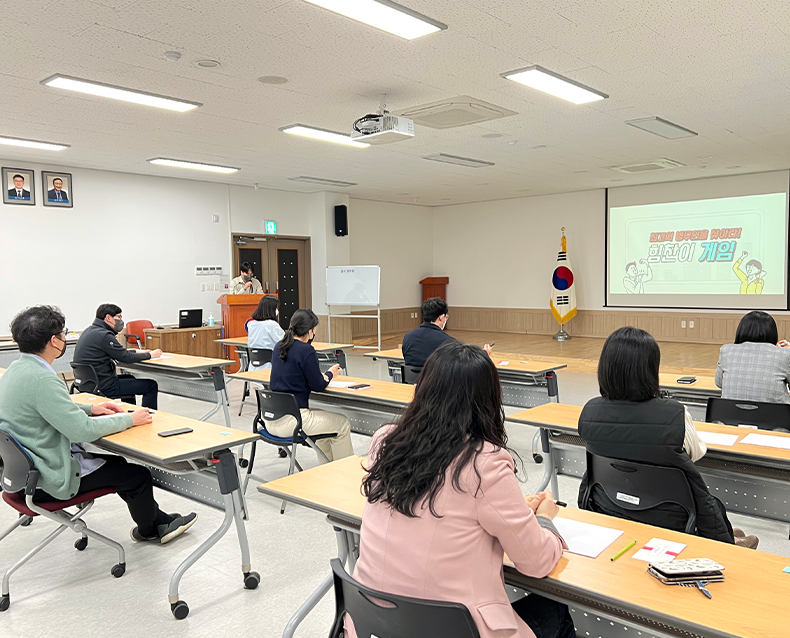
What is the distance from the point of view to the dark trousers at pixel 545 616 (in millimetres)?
1690

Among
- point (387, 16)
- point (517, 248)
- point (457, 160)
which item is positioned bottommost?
point (517, 248)

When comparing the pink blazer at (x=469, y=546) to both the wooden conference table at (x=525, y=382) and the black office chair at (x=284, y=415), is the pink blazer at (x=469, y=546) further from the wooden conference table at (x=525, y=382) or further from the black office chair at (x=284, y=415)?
the wooden conference table at (x=525, y=382)

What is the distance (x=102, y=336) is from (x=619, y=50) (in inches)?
188

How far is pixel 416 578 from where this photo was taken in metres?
1.44

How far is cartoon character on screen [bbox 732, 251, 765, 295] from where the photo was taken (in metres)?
10.8

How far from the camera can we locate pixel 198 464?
3025 millimetres

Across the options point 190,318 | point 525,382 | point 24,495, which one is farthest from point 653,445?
point 190,318

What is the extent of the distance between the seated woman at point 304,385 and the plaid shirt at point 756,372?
8.05ft

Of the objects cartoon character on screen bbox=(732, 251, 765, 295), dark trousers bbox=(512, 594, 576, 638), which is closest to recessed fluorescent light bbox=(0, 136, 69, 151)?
dark trousers bbox=(512, 594, 576, 638)

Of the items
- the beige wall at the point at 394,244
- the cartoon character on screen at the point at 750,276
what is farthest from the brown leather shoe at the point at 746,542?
the beige wall at the point at 394,244

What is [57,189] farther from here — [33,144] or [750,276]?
[750,276]

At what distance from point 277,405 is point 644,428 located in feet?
8.14

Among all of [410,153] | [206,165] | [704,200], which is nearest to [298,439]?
[410,153]

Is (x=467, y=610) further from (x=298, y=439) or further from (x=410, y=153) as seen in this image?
(x=410, y=153)
